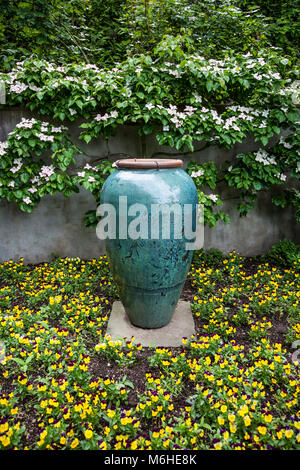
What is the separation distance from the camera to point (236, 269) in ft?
10.1

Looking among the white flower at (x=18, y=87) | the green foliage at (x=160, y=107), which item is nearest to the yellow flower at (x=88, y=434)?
the green foliage at (x=160, y=107)

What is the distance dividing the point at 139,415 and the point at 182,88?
9.00 feet

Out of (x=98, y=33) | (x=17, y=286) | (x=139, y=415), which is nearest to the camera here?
(x=139, y=415)

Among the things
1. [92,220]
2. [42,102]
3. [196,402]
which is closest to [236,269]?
[92,220]

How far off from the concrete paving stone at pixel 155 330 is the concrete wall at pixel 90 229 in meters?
1.25

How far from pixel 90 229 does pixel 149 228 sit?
1.67 metres

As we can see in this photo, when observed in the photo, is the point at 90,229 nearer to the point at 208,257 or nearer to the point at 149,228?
the point at 208,257

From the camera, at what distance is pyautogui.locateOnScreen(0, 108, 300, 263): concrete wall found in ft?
10.6

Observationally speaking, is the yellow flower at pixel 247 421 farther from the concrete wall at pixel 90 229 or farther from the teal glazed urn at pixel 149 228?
the concrete wall at pixel 90 229

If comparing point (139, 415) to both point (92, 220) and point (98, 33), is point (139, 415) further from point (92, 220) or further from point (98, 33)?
point (98, 33)

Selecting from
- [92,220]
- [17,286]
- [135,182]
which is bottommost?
[17,286]

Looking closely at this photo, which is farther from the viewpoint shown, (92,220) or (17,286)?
(92,220)

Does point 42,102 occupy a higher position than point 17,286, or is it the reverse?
point 42,102
